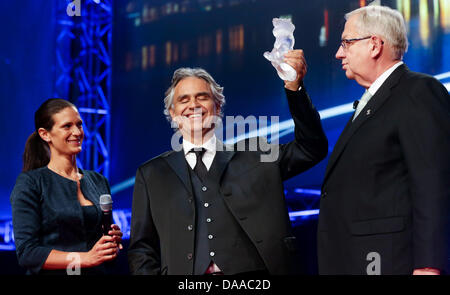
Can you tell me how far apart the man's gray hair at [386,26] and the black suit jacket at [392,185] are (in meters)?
0.10

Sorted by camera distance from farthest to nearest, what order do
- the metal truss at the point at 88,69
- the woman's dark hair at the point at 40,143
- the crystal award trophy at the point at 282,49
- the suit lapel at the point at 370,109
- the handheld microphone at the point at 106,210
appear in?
the metal truss at the point at 88,69 → the woman's dark hair at the point at 40,143 → the handheld microphone at the point at 106,210 → the crystal award trophy at the point at 282,49 → the suit lapel at the point at 370,109

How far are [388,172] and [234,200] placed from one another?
0.52 metres

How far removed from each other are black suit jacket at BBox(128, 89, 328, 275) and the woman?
0.16 m

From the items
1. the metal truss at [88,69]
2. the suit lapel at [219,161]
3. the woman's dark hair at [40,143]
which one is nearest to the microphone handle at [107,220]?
the suit lapel at [219,161]

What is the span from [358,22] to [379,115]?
37cm

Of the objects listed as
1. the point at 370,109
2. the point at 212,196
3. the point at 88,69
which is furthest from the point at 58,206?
the point at 88,69

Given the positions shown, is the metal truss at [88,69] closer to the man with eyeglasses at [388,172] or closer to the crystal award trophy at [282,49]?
the crystal award trophy at [282,49]

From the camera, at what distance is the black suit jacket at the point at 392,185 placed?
159cm

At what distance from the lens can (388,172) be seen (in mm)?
1723

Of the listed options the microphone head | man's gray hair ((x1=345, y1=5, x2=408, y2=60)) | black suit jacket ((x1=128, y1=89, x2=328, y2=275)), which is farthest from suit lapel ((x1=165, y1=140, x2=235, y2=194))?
man's gray hair ((x1=345, y1=5, x2=408, y2=60))

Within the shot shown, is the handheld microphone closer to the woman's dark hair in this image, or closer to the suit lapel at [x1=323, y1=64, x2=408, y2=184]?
the woman's dark hair

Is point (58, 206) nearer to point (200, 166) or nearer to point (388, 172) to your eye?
point (200, 166)

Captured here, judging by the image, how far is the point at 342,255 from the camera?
1790 mm

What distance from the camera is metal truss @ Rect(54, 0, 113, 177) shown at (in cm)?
632
